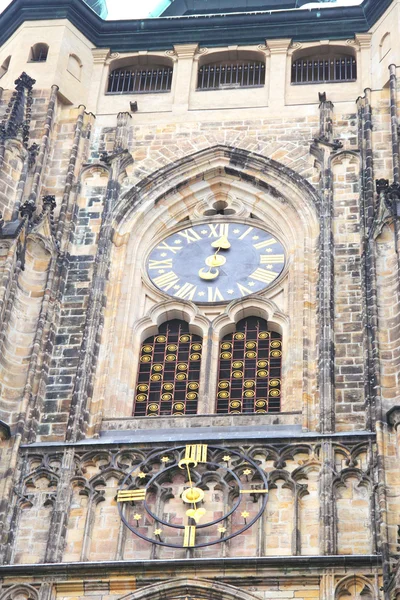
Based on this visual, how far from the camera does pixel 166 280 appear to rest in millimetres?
26812

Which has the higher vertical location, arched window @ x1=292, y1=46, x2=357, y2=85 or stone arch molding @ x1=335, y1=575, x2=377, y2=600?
arched window @ x1=292, y1=46, x2=357, y2=85

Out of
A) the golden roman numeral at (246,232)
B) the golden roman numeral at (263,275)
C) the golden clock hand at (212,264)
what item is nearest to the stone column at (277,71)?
the golden roman numeral at (246,232)

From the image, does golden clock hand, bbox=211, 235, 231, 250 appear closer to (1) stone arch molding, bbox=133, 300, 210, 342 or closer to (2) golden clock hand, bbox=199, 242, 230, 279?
(2) golden clock hand, bbox=199, 242, 230, 279

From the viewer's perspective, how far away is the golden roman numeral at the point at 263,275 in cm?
2655

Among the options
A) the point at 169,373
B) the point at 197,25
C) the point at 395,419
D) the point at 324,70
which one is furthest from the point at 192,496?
the point at 197,25

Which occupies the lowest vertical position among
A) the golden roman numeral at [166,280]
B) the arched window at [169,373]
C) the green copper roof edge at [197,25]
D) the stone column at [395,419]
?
the stone column at [395,419]

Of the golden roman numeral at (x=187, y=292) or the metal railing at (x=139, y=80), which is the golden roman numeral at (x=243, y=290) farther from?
the metal railing at (x=139, y=80)

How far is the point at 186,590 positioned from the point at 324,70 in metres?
11.4

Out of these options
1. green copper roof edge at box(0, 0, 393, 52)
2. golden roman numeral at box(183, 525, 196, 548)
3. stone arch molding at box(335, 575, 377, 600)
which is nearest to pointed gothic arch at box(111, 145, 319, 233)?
green copper roof edge at box(0, 0, 393, 52)

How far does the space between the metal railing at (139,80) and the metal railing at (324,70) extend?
7.23 ft

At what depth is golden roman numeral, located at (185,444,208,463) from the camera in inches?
907

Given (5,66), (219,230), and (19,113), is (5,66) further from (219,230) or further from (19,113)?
(219,230)

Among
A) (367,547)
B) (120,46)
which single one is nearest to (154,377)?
(367,547)

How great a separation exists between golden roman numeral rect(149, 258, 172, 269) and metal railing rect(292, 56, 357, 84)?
4410 millimetres
